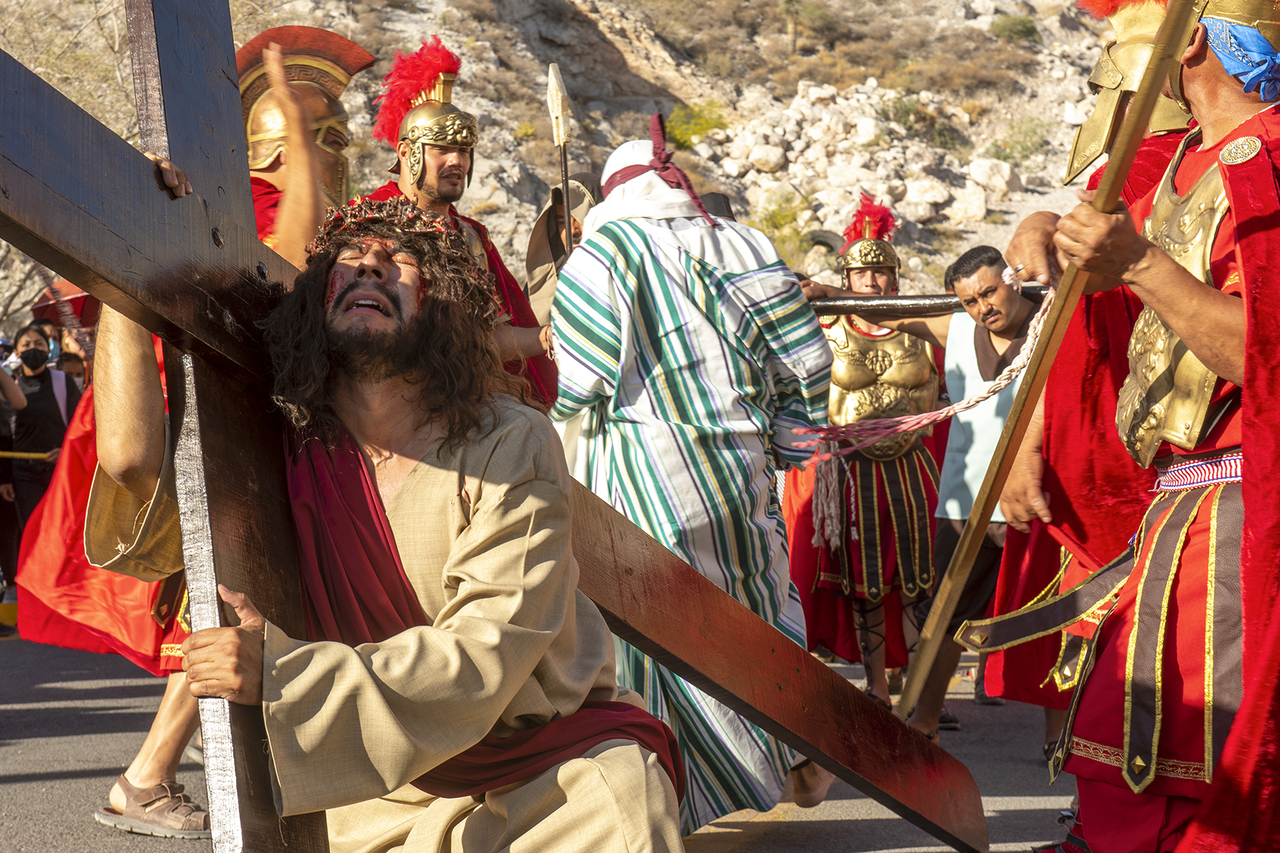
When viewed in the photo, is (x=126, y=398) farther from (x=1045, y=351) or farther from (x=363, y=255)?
(x=1045, y=351)

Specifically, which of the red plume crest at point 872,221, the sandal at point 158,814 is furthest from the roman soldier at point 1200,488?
the red plume crest at point 872,221

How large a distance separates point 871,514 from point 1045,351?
4170 millimetres

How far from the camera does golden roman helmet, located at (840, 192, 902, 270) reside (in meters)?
7.14

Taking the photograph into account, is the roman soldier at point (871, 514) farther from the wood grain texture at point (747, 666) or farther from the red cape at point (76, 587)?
the red cape at point (76, 587)

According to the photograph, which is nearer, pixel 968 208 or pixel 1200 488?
pixel 1200 488

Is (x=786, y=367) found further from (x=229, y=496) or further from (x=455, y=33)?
(x=455, y=33)

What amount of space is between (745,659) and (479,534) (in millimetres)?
736

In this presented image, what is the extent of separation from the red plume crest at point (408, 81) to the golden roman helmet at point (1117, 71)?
2.89m

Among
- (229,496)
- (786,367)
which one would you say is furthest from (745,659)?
(786,367)

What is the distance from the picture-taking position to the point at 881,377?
22.2 ft

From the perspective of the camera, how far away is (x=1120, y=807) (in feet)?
7.45

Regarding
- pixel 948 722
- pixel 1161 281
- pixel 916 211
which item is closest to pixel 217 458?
pixel 1161 281

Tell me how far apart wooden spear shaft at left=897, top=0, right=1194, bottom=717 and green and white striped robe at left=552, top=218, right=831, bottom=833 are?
706 mm

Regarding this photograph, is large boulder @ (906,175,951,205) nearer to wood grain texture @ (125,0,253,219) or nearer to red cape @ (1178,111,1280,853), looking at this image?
red cape @ (1178,111,1280,853)
